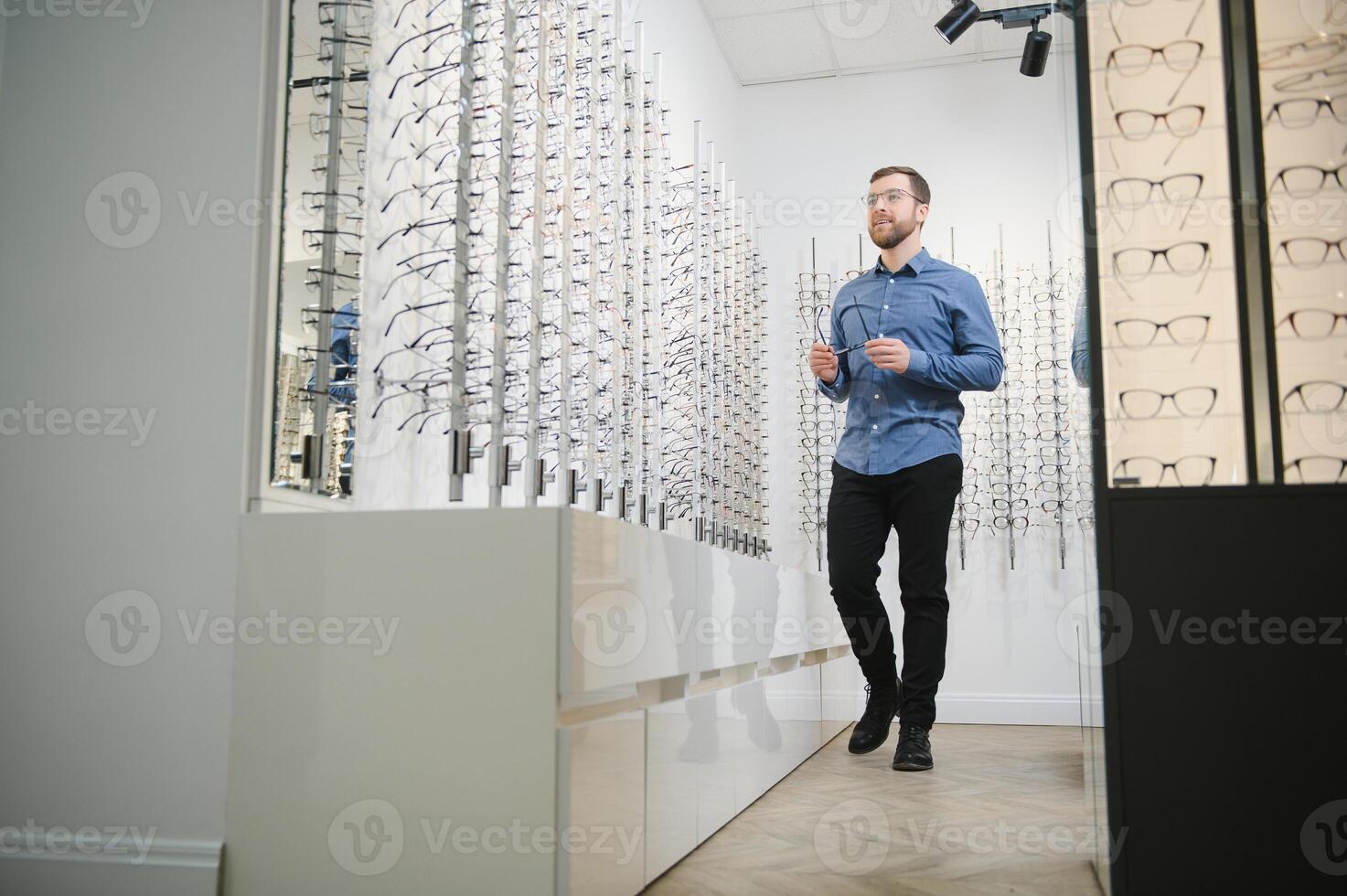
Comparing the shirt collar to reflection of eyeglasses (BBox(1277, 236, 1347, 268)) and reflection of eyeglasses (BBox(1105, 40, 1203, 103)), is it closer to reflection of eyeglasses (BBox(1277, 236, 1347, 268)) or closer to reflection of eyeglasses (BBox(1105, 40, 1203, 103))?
reflection of eyeglasses (BBox(1105, 40, 1203, 103))

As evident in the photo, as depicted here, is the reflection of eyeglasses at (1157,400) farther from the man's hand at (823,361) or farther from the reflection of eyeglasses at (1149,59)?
the man's hand at (823,361)

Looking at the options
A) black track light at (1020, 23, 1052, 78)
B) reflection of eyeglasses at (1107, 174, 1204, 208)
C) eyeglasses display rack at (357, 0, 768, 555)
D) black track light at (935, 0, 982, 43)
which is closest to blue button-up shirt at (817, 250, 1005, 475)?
eyeglasses display rack at (357, 0, 768, 555)

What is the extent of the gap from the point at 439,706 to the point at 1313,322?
1472 millimetres

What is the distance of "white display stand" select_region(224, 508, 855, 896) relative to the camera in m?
1.58

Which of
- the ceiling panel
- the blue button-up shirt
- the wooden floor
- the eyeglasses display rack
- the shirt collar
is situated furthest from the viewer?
the ceiling panel

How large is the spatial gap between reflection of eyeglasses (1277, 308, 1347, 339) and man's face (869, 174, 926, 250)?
1.80 meters

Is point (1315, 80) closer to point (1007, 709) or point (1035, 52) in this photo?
point (1035, 52)

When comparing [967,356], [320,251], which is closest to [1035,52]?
[967,356]

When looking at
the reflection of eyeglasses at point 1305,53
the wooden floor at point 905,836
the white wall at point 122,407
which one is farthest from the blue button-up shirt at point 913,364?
the white wall at point 122,407

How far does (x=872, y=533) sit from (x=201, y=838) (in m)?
2.12

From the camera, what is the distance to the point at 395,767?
5.38 feet

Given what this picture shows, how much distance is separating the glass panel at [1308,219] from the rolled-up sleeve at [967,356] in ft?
4.49

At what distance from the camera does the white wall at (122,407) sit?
1.77 m

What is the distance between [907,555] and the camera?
3246mm
